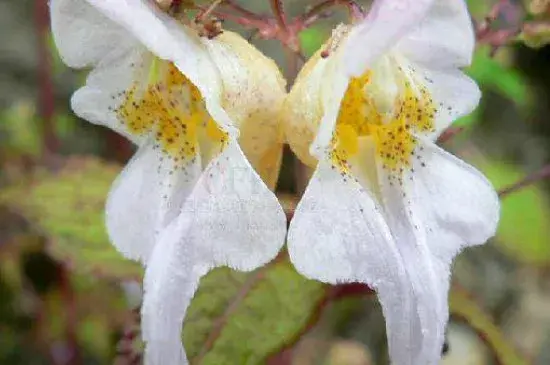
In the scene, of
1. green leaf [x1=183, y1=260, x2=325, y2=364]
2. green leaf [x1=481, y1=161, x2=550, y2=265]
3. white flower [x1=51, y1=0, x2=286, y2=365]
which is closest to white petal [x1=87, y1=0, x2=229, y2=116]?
white flower [x1=51, y1=0, x2=286, y2=365]

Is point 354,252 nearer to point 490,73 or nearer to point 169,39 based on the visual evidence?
point 169,39

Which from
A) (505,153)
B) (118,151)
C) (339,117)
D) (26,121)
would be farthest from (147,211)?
(505,153)

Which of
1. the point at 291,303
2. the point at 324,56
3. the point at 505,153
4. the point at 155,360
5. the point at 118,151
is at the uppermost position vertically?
the point at 324,56

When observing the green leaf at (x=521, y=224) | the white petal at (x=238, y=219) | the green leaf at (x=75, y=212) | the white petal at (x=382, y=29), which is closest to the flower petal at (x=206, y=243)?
the white petal at (x=238, y=219)

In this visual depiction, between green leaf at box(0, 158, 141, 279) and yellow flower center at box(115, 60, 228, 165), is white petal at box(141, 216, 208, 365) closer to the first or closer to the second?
yellow flower center at box(115, 60, 228, 165)

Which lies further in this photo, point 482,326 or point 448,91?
point 482,326

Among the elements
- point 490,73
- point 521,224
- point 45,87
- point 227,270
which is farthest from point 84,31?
point 521,224

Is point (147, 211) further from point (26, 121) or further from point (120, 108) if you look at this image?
point (26, 121)

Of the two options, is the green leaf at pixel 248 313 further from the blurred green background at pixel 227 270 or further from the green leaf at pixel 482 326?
the green leaf at pixel 482 326
